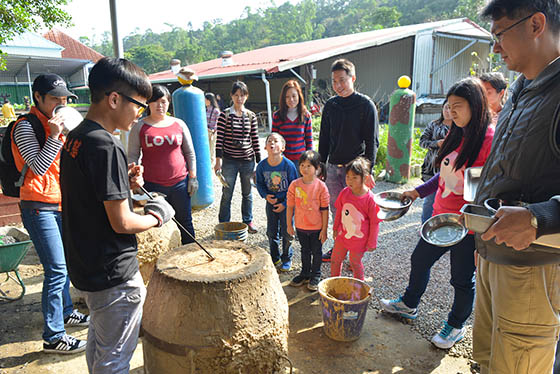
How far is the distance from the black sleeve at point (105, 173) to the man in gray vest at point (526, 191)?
158cm

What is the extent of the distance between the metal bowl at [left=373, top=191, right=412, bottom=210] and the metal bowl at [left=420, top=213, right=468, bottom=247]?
28 centimetres

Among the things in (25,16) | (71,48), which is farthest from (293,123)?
(71,48)

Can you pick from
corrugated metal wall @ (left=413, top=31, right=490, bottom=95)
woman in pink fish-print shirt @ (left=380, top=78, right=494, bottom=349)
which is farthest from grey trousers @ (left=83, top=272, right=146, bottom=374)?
corrugated metal wall @ (left=413, top=31, right=490, bottom=95)

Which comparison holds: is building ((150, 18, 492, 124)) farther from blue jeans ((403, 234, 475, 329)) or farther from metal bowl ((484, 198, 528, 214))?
metal bowl ((484, 198, 528, 214))

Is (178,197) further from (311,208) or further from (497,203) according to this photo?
(497,203)

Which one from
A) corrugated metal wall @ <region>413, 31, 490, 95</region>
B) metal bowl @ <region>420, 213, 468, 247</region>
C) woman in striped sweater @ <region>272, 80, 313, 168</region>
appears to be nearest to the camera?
metal bowl @ <region>420, 213, 468, 247</region>

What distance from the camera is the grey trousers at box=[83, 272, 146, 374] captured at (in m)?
1.83

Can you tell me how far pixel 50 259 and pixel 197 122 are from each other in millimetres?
3477

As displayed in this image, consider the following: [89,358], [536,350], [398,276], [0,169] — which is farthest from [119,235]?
[398,276]

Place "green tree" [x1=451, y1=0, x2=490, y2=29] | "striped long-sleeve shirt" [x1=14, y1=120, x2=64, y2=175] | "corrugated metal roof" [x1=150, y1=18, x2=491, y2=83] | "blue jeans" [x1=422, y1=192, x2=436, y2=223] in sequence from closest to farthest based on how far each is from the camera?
"striped long-sleeve shirt" [x1=14, y1=120, x2=64, y2=175]
"blue jeans" [x1=422, y1=192, x2=436, y2=223]
"corrugated metal roof" [x1=150, y1=18, x2=491, y2=83]
"green tree" [x1=451, y1=0, x2=490, y2=29]

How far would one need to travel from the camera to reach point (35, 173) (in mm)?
2590

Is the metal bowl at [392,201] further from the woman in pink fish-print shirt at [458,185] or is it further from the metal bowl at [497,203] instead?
the metal bowl at [497,203]

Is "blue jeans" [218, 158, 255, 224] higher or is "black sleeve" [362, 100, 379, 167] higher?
"black sleeve" [362, 100, 379, 167]

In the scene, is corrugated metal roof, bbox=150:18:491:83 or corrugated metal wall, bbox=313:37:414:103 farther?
corrugated metal wall, bbox=313:37:414:103
